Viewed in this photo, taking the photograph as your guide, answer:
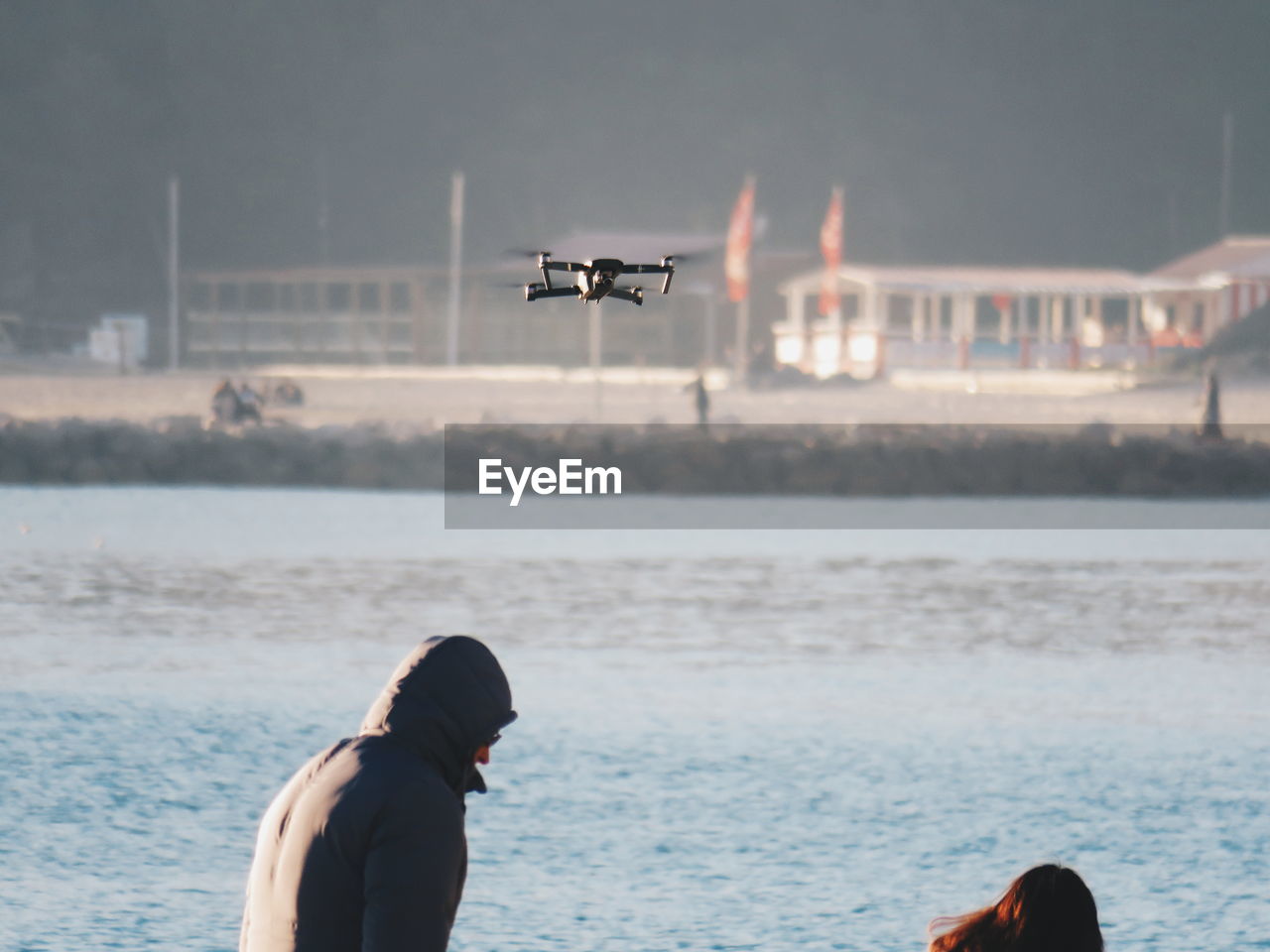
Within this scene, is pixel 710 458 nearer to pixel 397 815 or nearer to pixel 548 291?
pixel 548 291

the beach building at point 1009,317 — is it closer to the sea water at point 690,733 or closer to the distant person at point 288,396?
the distant person at point 288,396

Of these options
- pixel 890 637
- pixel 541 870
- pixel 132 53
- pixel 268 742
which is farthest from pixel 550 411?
pixel 132 53

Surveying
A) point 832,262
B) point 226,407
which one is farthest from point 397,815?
point 832,262

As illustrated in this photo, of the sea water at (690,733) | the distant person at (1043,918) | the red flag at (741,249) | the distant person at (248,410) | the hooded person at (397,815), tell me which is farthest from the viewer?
the red flag at (741,249)

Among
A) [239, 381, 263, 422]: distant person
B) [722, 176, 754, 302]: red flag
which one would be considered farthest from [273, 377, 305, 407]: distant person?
[722, 176, 754, 302]: red flag

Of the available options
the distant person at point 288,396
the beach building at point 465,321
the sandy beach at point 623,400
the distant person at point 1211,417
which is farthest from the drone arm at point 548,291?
the beach building at point 465,321

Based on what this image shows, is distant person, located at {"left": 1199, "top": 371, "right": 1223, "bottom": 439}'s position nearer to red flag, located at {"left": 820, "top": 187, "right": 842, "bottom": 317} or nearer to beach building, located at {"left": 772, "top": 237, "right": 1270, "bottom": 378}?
red flag, located at {"left": 820, "top": 187, "right": 842, "bottom": 317}

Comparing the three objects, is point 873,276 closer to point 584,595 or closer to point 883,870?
point 584,595
